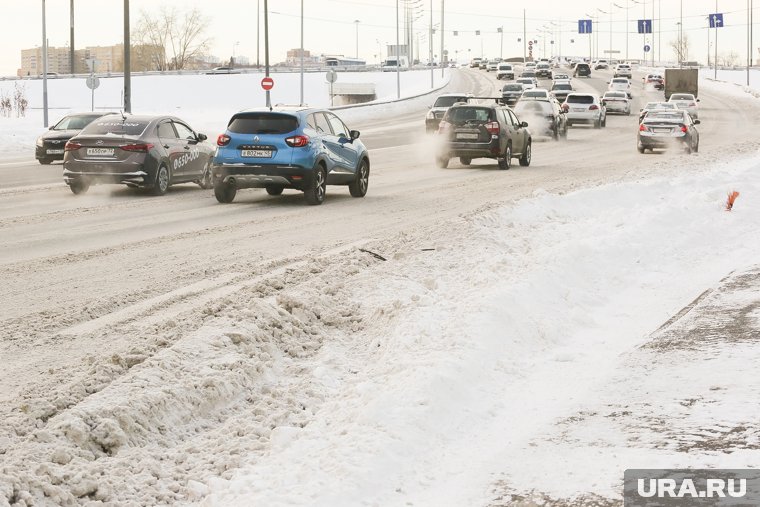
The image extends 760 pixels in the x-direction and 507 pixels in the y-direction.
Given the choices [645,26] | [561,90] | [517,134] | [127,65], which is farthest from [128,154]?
[645,26]

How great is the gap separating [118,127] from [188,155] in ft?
5.02

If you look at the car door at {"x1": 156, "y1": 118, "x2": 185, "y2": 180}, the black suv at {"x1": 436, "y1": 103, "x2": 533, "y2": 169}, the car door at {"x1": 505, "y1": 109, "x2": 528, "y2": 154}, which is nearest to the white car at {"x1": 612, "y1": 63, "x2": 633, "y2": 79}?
the car door at {"x1": 505, "y1": 109, "x2": 528, "y2": 154}

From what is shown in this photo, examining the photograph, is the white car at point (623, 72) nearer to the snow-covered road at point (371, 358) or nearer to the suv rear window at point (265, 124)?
the suv rear window at point (265, 124)

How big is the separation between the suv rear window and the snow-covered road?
2908 mm

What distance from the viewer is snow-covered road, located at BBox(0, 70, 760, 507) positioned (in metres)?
5.26

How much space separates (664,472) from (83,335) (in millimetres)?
4569

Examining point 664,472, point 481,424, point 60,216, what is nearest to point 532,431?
point 481,424

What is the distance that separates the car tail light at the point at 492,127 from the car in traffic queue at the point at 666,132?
8.35 m

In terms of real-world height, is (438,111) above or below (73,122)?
above

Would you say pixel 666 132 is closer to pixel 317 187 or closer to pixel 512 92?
pixel 317 187

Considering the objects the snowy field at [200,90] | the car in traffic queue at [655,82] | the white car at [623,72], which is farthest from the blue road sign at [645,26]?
the car in traffic queue at [655,82]

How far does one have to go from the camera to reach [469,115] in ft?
87.9

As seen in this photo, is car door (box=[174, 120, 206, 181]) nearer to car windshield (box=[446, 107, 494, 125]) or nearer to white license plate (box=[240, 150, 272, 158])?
white license plate (box=[240, 150, 272, 158])

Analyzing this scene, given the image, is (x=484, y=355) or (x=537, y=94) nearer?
→ (x=484, y=355)
